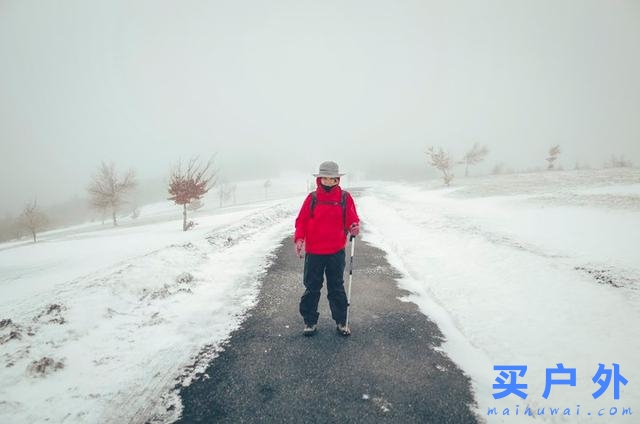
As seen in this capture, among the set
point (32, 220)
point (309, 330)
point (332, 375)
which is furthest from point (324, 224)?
point (32, 220)

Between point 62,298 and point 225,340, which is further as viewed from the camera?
point 62,298

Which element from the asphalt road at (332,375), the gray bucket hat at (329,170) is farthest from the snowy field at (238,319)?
the gray bucket hat at (329,170)

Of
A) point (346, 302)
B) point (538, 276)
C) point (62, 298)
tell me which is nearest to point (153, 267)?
point (62, 298)

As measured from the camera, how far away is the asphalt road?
3207mm

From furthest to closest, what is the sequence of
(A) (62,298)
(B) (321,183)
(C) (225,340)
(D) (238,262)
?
(D) (238,262) → (A) (62,298) → (B) (321,183) → (C) (225,340)

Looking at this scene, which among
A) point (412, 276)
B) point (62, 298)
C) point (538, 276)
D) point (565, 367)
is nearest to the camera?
point (565, 367)

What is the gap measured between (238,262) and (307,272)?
4544 millimetres

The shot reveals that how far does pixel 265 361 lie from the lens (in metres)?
4.07

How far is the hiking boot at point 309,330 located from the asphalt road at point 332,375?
0.34 ft

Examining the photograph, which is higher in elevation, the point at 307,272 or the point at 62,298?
the point at 307,272

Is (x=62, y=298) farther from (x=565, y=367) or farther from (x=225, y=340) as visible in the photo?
(x=565, y=367)

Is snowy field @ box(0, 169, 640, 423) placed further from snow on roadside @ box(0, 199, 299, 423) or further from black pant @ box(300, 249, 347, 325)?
black pant @ box(300, 249, 347, 325)

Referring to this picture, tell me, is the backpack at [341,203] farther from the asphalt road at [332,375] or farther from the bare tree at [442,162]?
the bare tree at [442,162]

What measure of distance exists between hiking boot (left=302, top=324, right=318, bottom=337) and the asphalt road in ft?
0.34
